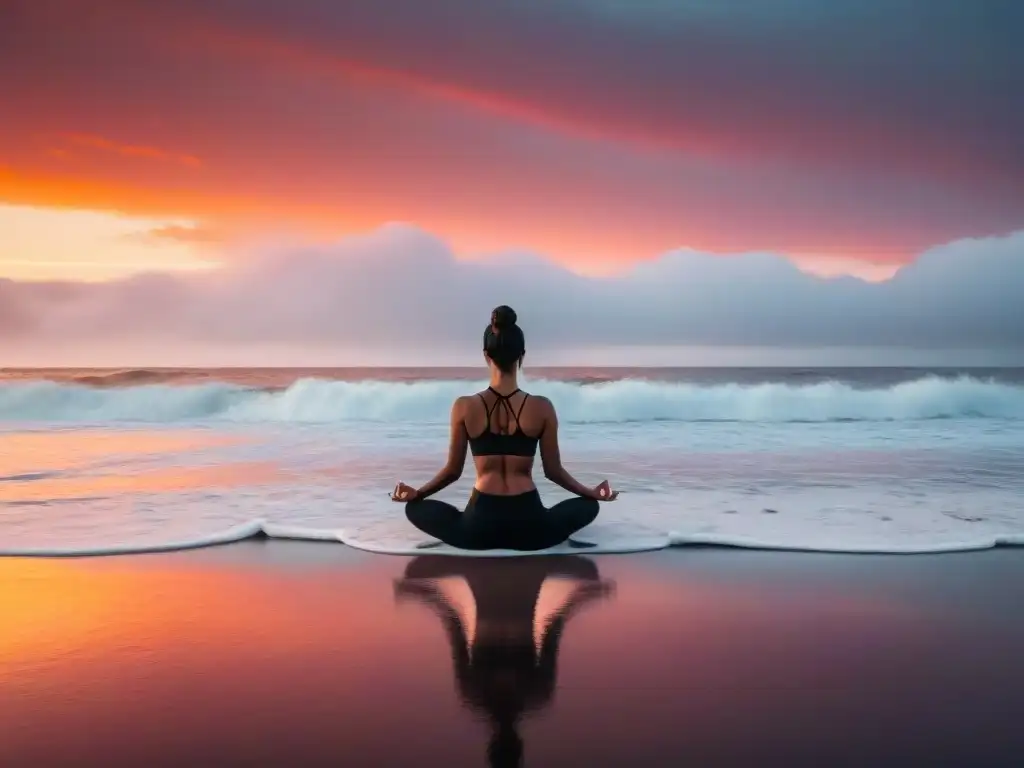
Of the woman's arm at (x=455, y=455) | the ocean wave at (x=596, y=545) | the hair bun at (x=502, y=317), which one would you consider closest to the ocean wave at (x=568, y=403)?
the ocean wave at (x=596, y=545)

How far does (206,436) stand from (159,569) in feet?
26.8

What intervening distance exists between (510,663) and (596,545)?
189 centimetres

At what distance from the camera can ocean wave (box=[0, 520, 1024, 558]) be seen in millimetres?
4219

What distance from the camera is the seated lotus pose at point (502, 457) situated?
3848mm

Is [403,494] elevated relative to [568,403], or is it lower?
elevated

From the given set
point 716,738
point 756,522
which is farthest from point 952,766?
point 756,522

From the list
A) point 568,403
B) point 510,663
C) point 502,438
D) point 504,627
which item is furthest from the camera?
point 568,403

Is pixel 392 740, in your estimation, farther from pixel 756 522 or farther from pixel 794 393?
pixel 794 393

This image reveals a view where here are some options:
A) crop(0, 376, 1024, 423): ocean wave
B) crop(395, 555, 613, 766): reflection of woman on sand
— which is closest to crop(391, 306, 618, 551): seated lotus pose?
crop(395, 555, 613, 766): reflection of woman on sand

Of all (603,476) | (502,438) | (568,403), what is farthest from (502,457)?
(568,403)

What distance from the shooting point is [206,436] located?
11.5 m

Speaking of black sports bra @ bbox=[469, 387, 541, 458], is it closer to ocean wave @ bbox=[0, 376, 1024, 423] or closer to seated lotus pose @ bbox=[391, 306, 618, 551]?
seated lotus pose @ bbox=[391, 306, 618, 551]

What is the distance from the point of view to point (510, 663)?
8.37 feet

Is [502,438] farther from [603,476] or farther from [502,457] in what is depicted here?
[603,476]
